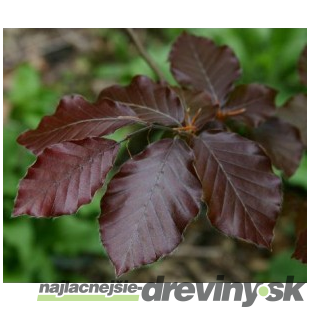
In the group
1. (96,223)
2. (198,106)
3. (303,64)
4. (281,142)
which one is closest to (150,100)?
(198,106)

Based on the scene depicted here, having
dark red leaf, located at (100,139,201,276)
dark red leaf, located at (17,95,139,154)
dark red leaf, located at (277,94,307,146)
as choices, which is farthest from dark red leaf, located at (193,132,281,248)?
dark red leaf, located at (277,94,307,146)

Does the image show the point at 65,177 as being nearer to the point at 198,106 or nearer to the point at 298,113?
the point at 198,106

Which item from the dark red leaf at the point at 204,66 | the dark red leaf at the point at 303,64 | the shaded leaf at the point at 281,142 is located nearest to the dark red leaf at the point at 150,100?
the dark red leaf at the point at 204,66

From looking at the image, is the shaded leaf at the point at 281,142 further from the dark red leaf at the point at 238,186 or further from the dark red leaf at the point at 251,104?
the dark red leaf at the point at 238,186

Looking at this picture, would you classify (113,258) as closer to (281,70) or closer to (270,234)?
(270,234)

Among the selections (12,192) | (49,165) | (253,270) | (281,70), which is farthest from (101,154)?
(281,70)

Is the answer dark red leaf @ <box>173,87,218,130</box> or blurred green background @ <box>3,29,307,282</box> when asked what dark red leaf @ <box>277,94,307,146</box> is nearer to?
dark red leaf @ <box>173,87,218,130</box>
